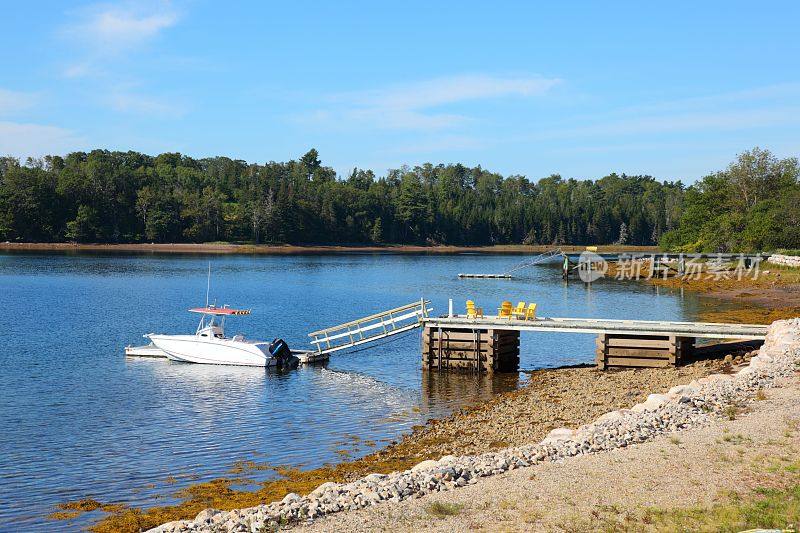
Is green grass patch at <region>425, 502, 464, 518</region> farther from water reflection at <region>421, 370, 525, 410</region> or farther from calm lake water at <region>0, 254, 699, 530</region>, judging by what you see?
water reflection at <region>421, 370, 525, 410</region>

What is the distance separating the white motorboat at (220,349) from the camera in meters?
36.1

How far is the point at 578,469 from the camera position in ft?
50.0

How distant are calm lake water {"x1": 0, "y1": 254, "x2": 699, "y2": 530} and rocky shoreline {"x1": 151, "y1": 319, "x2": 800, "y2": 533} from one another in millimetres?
5348

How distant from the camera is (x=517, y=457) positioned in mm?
16297

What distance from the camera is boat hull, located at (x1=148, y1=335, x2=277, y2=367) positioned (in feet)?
119

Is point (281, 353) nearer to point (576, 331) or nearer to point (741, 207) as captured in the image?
point (576, 331)

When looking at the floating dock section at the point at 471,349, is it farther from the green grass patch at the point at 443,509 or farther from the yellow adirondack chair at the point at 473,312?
the green grass patch at the point at 443,509

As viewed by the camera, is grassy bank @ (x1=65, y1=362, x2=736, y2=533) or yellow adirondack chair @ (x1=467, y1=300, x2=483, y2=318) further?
yellow adirondack chair @ (x1=467, y1=300, x2=483, y2=318)

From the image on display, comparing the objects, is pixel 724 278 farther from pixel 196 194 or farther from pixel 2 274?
pixel 196 194

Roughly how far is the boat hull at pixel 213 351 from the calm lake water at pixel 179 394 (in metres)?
0.56

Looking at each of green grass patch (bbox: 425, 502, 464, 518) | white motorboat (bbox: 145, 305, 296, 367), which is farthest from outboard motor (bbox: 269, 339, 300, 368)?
green grass patch (bbox: 425, 502, 464, 518)

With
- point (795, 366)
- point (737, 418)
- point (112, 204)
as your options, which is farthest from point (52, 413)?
point (112, 204)

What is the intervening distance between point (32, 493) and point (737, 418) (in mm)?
16202

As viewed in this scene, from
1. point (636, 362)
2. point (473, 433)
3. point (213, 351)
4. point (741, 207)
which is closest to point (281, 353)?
point (213, 351)
